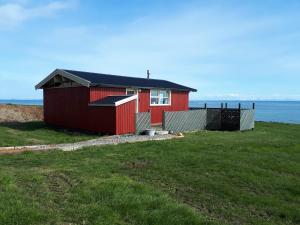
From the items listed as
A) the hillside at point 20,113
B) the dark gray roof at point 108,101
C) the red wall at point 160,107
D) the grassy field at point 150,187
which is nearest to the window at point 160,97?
the red wall at point 160,107

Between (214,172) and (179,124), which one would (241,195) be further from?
(179,124)

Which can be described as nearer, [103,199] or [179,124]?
[103,199]

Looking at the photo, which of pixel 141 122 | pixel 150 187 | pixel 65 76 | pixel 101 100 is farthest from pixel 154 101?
pixel 150 187

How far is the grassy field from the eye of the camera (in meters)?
6.28

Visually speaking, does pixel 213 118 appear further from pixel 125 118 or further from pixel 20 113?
pixel 20 113

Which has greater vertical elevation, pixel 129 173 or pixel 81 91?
pixel 81 91

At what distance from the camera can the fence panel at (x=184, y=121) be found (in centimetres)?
2130

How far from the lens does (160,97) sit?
2542cm

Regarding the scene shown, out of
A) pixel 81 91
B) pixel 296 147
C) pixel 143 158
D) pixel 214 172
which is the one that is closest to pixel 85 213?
pixel 214 172

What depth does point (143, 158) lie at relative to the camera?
1169 centimetres

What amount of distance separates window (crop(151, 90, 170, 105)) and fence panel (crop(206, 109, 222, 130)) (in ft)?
9.87

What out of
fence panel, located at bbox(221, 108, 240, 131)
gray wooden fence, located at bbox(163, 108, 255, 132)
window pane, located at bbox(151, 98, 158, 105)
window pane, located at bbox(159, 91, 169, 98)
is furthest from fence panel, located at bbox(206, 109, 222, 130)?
window pane, located at bbox(151, 98, 158, 105)

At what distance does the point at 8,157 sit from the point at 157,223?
25.2 ft

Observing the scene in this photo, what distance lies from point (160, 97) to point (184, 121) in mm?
3598
